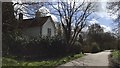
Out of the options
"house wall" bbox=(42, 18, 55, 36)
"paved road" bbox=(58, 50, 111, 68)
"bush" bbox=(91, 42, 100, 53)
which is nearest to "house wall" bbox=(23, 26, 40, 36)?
"house wall" bbox=(42, 18, 55, 36)

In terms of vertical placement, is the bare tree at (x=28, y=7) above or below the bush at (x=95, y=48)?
above

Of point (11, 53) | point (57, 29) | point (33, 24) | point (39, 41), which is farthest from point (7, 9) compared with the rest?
point (57, 29)

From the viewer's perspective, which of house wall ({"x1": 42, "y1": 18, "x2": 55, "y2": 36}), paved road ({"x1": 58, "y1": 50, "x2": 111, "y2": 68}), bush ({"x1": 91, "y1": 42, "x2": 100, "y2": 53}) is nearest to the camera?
paved road ({"x1": 58, "y1": 50, "x2": 111, "y2": 68})

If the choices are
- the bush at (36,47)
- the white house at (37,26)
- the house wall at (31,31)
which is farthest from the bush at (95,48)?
the house wall at (31,31)

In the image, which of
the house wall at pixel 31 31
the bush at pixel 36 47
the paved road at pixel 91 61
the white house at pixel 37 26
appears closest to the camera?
the paved road at pixel 91 61

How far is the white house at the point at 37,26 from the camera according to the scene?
52.9 ft

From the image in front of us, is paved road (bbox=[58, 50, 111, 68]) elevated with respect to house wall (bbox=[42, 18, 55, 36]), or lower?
lower

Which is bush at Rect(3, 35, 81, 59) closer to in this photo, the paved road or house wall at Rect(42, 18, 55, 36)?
house wall at Rect(42, 18, 55, 36)

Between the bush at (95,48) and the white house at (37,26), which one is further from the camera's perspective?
the bush at (95,48)

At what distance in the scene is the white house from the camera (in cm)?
1611

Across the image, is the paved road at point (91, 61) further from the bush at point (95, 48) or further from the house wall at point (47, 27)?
the house wall at point (47, 27)

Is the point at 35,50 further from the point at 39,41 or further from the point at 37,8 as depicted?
the point at 37,8

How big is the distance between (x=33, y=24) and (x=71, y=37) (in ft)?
13.0

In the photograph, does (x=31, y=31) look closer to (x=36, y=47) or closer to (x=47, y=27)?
(x=36, y=47)
